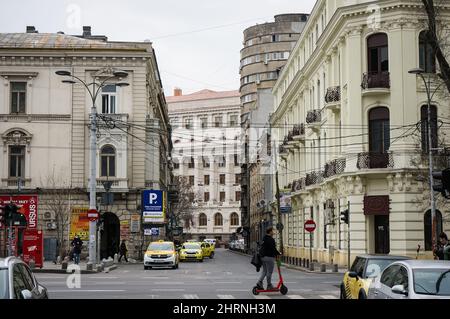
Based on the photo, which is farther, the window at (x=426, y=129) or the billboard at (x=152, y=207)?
the billboard at (x=152, y=207)

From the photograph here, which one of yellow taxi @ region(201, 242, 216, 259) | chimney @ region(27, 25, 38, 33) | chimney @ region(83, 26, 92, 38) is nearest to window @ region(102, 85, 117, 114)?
chimney @ region(27, 25, 38, 33)

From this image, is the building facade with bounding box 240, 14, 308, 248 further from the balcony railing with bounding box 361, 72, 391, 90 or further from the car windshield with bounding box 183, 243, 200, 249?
the balcony railing with bounding box 361, 72, 391, 90

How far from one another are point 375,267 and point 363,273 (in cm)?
31

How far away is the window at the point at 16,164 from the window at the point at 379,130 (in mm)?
26042

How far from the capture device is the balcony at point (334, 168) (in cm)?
4381

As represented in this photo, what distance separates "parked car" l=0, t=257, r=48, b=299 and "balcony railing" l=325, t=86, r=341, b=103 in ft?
115

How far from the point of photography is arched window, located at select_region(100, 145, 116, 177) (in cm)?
5609

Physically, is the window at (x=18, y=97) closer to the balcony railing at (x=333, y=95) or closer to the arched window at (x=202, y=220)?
the balcony railing at (x=333, y=95)

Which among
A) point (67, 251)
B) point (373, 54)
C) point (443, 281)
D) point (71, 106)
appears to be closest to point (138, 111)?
point (71, 106)

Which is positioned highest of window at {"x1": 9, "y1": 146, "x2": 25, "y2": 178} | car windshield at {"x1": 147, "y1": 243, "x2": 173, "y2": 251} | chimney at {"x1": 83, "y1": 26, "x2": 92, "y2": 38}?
chimney at {"x1": 83, "y1": 26, "x2": 92, "y2": 38}

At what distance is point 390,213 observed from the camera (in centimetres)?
4122

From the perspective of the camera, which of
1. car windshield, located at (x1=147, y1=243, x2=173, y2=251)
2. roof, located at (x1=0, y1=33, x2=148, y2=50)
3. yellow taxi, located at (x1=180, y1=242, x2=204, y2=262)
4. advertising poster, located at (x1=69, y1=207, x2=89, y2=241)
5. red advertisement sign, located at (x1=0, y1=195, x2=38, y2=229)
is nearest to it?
red advertisement sign, located at (x1=0, y1=195, x2=38, y2=229)

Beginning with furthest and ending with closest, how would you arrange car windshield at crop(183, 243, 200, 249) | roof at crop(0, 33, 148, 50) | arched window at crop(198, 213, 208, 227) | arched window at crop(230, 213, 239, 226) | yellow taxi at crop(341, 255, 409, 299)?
arched window at crop(230, 213, 239, 226), arched window at crop(198, 213, 208, 227), car windshield at crop(183, 243, 200, 249), roof at crop(0, 33, 148, 50), yellow taxi at crop(341, 255, 409, 299)

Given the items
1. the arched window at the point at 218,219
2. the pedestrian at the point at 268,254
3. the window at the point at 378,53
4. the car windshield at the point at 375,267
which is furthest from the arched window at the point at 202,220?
the car windshield at the point at 375,267
